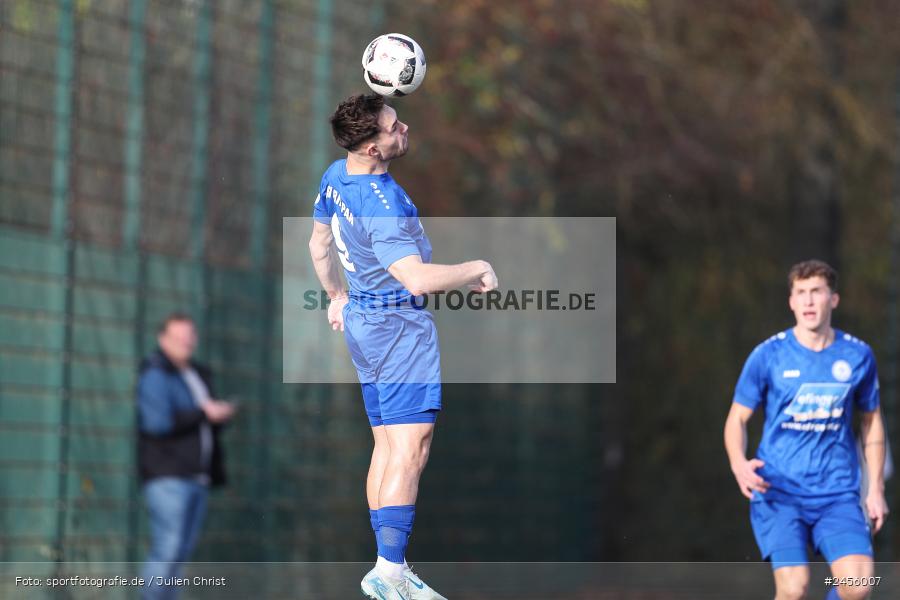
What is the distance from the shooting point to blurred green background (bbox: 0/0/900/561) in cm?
1137

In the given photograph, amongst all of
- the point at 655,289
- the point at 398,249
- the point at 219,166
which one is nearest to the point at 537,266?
the point at 655,289

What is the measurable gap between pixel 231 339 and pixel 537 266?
205 inches

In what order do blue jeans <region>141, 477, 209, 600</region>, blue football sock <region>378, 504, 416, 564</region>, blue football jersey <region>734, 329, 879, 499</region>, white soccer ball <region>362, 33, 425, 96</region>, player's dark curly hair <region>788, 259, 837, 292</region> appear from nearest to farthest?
blue football sock <region>378, 504, 416, 564</region> → white soccer ball <region>362, 33, 425, 96</region> → player's dark curly hair <region>788, 259, 837, 292</region> → blue football jersey <region>734, 329, 879, 499</region> → blue jeans <region>141, 477, 209, 600</region>

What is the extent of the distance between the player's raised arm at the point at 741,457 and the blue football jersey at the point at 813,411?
9 centimetres

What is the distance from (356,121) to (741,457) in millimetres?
3007

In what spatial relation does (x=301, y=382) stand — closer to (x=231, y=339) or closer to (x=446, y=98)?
(x=231, y=339)

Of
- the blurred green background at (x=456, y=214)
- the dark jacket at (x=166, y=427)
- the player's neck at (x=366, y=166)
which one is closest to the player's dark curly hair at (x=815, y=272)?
the player's neck at (x=366, y=166)

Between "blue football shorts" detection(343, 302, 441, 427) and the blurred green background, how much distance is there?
4.73 m

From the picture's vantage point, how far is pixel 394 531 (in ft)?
22.7

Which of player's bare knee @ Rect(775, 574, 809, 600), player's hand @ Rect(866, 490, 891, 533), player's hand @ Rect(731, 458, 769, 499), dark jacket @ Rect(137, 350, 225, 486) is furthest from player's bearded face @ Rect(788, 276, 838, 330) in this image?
dark jacket @ Rect(137, 350, 225, 486)

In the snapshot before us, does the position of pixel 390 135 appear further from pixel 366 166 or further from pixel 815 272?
pixel 815 272

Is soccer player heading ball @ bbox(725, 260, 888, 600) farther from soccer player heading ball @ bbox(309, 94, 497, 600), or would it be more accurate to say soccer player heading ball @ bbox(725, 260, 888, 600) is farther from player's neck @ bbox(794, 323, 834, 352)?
soccer player heading ball @ bbox(309, 94, 497, 600)

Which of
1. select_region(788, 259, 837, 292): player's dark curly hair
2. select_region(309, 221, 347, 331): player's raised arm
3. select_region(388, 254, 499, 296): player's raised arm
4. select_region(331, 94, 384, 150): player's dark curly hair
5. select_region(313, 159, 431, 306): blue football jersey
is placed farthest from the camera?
select_region(788, 259, 837, 292): player's dark curly hair

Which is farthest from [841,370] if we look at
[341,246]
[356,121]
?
[356,121]
